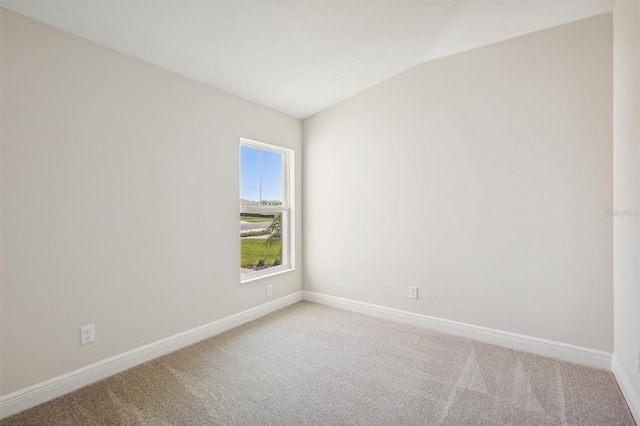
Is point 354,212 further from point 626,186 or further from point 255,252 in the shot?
point 626,186

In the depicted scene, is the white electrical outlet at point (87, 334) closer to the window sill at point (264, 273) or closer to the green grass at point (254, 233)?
the window sill at point (264, 273)

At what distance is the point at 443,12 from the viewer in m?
2.29

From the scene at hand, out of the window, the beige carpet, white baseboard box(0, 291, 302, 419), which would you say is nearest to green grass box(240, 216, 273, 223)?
the window

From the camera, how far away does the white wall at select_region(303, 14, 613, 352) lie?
233 cm

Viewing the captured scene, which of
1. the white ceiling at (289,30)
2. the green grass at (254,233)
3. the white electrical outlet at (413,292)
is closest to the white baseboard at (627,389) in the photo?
the white electrical outlet at (413,292)

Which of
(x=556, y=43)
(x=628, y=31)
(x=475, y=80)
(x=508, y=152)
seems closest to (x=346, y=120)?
(x=475, y=80)

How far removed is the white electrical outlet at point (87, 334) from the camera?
2.08 meters

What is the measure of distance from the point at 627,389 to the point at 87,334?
3.42 m

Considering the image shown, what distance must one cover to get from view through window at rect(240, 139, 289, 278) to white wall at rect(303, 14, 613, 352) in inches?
23.6

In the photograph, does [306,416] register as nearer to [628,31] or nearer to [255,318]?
[255,318]

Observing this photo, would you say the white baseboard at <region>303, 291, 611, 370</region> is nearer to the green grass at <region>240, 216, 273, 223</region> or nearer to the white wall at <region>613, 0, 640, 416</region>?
the white wall at <region>613, 0, 640, 416</region>

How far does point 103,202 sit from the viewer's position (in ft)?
7.16

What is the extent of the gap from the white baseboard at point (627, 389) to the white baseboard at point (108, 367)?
2.89m

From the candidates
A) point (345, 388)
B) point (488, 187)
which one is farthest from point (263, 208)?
point (488, 187)
